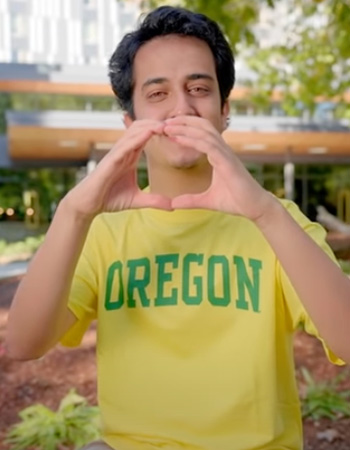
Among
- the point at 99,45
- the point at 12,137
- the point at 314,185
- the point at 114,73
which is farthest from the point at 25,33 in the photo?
the point at 114,73

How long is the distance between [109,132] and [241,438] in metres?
15.0

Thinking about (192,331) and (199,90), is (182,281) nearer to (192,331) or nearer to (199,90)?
(192,331)

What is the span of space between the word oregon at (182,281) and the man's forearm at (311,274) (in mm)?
205

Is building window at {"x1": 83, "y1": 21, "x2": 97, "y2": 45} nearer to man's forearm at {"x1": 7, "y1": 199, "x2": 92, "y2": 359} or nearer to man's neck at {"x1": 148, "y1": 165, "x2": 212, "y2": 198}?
man's neck at {"x1": 148, "y1": 165, "x2": 212, "y2": 198}

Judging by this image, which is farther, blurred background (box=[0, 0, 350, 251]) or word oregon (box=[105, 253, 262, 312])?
blurred background (box=[0, 0, 350, 251])

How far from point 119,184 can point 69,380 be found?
345 centimetres

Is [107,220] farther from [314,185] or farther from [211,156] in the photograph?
[314,185]

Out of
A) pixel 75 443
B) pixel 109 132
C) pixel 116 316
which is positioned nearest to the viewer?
pixel 116 316

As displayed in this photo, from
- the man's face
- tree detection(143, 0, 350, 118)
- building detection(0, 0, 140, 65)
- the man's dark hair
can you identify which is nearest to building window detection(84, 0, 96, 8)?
building detection(0, 0, 140, 65)

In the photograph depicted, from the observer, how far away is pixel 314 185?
72.5 feet

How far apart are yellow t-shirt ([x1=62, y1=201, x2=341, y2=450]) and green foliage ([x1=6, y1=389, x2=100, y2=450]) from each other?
2.18 meters

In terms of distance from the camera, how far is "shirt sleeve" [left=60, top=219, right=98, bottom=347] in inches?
62.1

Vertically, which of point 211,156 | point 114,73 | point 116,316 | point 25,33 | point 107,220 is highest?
point 25,33

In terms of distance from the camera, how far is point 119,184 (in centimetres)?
142
